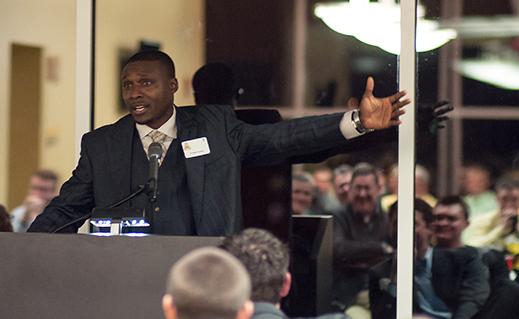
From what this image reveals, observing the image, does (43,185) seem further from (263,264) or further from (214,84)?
(263,264)

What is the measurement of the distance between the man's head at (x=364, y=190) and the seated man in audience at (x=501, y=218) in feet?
1.53

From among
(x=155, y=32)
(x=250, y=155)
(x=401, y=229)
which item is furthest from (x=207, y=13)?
(x=401, y=229)

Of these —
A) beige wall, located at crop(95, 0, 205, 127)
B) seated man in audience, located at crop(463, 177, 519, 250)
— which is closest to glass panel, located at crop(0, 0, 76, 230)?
beige wall, located at crop(95, 0, 205, 127)

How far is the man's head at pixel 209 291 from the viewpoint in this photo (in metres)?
2.85

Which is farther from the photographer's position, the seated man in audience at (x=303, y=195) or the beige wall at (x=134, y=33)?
the beige wall at (x=134, y=33)

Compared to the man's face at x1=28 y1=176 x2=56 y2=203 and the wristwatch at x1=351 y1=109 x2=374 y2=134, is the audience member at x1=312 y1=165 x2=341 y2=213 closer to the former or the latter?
the wristwatch at x1=351 y1=109 x2=374 y2=134

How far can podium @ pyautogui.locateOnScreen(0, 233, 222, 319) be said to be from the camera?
3.88m

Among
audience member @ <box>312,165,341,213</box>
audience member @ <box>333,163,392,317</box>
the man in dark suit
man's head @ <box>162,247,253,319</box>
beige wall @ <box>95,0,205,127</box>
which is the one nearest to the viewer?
man's head @ <box>162,247,253,319</box>

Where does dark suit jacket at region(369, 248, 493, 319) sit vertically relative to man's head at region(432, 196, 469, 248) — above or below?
below

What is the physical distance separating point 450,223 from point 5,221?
88.0 inches

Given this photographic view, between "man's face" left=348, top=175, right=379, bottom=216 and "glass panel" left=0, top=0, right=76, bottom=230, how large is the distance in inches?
59.2

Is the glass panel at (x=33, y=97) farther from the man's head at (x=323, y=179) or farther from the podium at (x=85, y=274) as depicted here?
the podium at (x=85, y=274)

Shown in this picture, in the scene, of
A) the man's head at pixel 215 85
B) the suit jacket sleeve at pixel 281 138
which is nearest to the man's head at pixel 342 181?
the suit jacket sleeve at pixel 281 138

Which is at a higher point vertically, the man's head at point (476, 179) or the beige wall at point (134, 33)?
the beige wall at point (134, 33)
